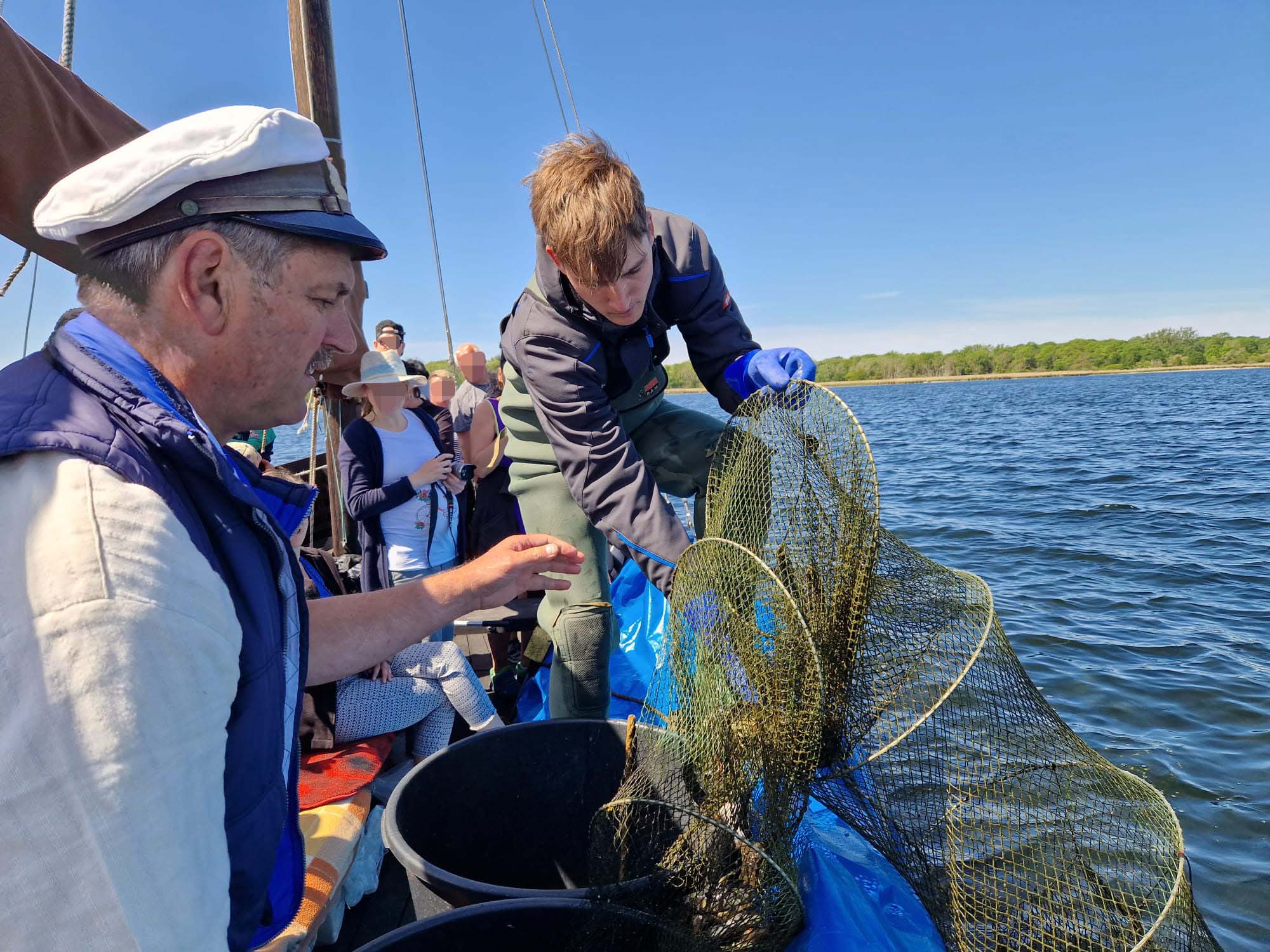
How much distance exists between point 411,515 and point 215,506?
319 cm

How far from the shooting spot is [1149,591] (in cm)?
809

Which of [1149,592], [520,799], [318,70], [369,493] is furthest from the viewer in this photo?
[1149,592]

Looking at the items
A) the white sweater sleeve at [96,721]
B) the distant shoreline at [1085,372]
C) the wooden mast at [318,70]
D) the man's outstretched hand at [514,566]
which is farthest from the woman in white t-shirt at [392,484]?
the distant shoreline at [1085,372]

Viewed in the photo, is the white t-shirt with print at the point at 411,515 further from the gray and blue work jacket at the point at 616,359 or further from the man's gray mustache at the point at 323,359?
the man's gray mustache at the point at 323,359

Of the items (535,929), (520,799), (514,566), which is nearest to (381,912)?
(520,799)

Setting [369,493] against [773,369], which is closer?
[773,369]

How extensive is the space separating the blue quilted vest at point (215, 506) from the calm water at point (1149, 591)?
12.7 feet

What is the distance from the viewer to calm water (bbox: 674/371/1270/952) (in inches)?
164

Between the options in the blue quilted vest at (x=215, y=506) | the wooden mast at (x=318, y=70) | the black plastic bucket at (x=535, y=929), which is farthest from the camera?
the wooden mast at (x=318, y=70)

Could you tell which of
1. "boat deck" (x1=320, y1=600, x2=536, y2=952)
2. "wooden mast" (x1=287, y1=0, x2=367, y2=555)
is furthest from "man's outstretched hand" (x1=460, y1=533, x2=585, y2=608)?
"wooden mast" (x1=287, y1=0, x2=367, y2=555)

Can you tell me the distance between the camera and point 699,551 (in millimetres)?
2096

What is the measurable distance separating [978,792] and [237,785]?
6.22ft

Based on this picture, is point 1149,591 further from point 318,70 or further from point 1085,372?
point 1085,372

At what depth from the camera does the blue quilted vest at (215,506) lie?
95 centimetres
